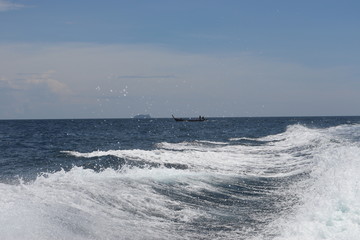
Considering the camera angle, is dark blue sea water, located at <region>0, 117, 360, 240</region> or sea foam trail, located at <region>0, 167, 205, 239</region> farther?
dark blue sea water, located at <region>0, 117, 360, 240</region>

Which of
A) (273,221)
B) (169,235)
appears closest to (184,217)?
(169,235)

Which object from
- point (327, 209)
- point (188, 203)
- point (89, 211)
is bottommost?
point (188, 203)

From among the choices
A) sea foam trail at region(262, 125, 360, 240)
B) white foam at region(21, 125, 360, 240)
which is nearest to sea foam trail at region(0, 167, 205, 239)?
white foam at region(21, 125, 360, 240)

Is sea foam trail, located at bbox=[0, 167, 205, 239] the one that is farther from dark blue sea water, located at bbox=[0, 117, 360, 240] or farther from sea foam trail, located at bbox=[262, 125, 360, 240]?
sea foam trail, located at bbox=[262, 125, 360, 240]

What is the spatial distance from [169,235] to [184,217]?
1.93 meters

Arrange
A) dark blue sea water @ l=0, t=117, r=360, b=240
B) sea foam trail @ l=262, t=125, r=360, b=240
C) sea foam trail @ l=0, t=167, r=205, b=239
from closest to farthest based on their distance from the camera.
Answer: sea foam trail @ l=0, t=167, r=205, b=239, sea foam trail @ l=262, t=125, r=360, b=240, dark blue sea water @ l=0, t=117, r=360, b=240

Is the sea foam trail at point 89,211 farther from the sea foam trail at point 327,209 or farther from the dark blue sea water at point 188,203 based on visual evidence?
the sea foam trail at point 327,209

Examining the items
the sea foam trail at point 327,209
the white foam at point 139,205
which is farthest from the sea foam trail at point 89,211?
the sea foam trail at point 327,209

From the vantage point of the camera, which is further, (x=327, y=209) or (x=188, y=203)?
(x=188, y=203)

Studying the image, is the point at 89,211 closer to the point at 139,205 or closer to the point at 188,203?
the point at 139,205

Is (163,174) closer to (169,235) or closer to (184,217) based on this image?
(184,217)

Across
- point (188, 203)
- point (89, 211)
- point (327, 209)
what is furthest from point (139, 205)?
point (327, 209)

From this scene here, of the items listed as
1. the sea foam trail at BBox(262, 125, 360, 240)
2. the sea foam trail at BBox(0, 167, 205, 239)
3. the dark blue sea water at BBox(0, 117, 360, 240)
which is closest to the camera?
the sea foam trail at BBox(0, 167, 205, 239)

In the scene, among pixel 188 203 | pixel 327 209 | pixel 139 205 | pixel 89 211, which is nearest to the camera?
pixel 327 209
